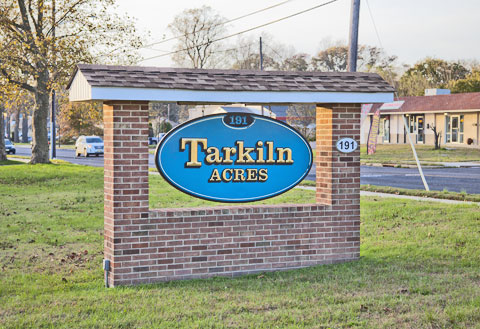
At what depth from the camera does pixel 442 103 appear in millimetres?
48781

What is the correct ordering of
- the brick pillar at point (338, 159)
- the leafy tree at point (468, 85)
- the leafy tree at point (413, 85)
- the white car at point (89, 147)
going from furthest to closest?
the leafy tree at point (413, 85) → the leafy tree at point (468, 85) → the white car at point (89, 147) → the brick pillar at point (338, 159)

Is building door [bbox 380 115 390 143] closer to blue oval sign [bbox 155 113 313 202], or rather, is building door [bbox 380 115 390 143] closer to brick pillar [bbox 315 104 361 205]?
brick pillar [bbox 315 104 361 205]

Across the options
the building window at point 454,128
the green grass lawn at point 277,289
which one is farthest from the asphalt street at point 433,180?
the building window at point 454,128

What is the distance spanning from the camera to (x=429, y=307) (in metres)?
6.59

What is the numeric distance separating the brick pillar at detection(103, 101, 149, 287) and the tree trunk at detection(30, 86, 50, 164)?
2398 cm

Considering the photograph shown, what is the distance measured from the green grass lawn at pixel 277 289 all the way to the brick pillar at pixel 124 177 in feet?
1.58

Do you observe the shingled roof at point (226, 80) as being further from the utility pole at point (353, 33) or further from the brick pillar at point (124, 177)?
the utility pole at point (353, 33)

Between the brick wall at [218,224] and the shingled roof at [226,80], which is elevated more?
the shingled roof at [226,80]

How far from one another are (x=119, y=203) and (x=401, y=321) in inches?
138

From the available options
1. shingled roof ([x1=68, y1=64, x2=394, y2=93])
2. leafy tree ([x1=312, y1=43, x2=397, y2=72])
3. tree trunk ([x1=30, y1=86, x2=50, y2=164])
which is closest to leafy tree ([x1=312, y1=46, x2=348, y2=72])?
leafy tree ([x1=312, y1=43, x2=397, y2=72])

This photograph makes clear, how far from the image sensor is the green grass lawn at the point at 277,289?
625 centimetres

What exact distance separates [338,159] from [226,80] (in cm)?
189

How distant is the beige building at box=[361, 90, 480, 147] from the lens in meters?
45.8

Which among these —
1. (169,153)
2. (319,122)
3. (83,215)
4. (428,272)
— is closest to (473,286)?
(428,272)
